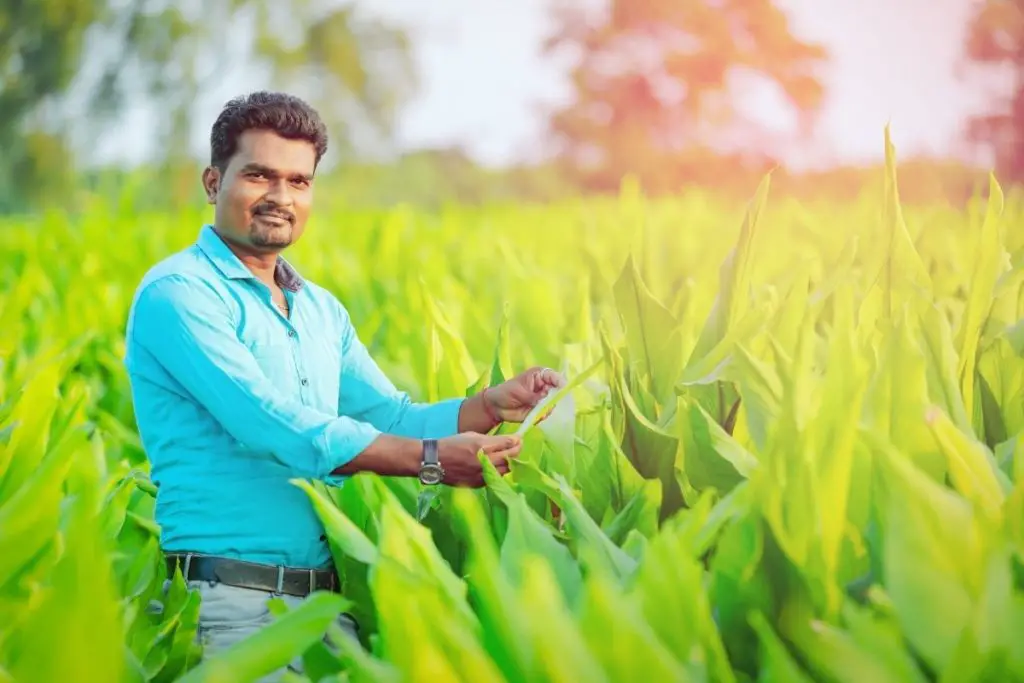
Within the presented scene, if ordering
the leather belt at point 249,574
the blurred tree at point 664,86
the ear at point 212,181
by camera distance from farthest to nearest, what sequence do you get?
the blurred tree at point 664,86, the ear at point 212,181, the leather belt at point 249,574

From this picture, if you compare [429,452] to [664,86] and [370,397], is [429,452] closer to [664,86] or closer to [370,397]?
[370,397]

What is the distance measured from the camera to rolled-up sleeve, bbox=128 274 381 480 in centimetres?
156

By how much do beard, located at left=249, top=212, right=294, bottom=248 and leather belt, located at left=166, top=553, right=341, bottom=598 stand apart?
48 centimetres

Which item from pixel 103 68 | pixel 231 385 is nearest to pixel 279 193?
pixel 231 385

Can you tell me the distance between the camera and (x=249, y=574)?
64.8 inches

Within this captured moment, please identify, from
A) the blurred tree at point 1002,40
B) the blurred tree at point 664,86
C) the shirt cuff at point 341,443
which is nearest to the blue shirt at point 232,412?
the shirt cuff at point 341,443

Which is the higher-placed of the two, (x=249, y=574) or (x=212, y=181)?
(x=212, y=181)

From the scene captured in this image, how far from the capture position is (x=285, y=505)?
1.68 metres

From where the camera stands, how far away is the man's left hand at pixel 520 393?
170 cm

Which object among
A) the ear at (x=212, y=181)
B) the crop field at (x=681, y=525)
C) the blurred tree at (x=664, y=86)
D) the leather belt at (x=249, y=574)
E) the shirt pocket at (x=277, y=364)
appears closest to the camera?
the crop field at (x=681, y=525)

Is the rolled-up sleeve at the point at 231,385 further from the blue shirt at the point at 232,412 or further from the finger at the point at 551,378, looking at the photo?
the finger at the point at 551,378

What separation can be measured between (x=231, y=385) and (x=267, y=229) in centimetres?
33

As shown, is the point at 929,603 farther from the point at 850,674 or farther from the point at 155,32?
the point at 155,32

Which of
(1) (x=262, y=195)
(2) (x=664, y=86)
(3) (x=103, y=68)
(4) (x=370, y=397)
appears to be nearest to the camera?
(1) (x=262, y=195)
